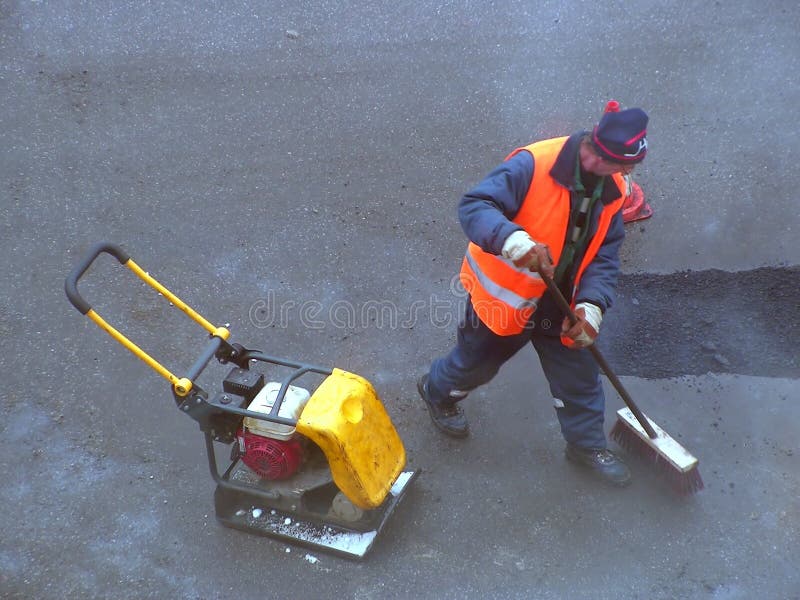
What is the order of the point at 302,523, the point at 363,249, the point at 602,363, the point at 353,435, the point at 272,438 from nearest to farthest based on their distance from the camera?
1. the point at 353,435
2. the point at 272,438
3. the point at 602,363
4. the point at 302,523
5. the point at 363,249

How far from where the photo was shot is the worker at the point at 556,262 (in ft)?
8.12

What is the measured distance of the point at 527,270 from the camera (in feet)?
8.71

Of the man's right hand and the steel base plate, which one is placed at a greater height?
the man's right hand

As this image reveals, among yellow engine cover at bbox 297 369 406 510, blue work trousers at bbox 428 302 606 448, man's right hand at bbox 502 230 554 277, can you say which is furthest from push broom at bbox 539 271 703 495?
yellow engine cover at bbox 297 369 406 510

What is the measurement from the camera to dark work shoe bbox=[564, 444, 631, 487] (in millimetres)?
3201

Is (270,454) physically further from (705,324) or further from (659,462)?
(705,324)

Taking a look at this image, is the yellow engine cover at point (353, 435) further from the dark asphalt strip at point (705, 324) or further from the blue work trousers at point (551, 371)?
the dark asphalt strip at point (705, 324)

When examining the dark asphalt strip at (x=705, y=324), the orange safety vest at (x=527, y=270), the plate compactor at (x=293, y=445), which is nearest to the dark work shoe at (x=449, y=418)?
the plate compactor at (x=293, y=445)

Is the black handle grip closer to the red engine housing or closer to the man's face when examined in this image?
the red engine housing

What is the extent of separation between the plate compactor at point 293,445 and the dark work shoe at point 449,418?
0.36m

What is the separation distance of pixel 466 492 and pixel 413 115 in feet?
10.0

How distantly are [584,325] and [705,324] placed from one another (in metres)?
1.56

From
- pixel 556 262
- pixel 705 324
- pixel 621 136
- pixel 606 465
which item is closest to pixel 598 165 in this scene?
pixel 621 136

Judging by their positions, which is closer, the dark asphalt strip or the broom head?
the broom head
